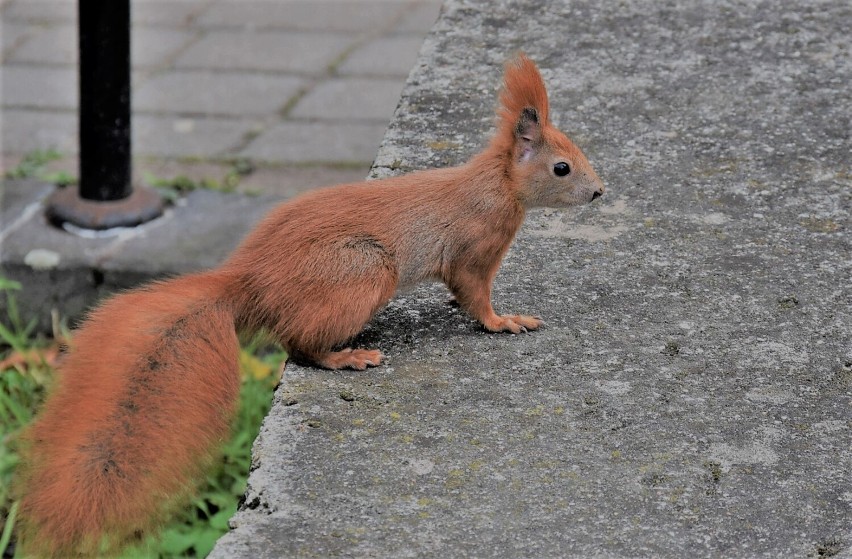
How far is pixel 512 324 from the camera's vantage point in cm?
204

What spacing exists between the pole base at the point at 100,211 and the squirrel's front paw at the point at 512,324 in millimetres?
2495

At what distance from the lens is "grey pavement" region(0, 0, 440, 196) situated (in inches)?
194

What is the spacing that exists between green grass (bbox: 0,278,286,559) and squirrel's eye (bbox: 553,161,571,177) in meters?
0.80

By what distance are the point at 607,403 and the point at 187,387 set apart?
0.64 metres

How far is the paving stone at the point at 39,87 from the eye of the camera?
17.5 feet

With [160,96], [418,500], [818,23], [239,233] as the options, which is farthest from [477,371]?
[160,96]

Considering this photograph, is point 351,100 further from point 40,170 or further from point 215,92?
point 40,170

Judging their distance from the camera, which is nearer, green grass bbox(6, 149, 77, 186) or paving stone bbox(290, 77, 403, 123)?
green grass bbox(6, 149, 77, 186)

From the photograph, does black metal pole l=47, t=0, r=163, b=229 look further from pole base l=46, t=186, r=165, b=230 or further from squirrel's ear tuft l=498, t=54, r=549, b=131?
squirrel's ear tuft l=498, t=54, r=549, b=131

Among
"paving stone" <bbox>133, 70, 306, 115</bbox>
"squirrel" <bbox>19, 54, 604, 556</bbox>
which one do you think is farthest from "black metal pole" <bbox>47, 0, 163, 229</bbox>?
"squirrel" <bbox>19, 54, 604, 556</bbox>

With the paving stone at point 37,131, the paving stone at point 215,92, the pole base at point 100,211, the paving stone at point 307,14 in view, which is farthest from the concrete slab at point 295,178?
the paving stone at point 307,14

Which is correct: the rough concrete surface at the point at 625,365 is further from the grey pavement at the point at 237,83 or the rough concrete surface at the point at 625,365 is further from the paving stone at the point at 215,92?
the paving stone at the point at 215,92

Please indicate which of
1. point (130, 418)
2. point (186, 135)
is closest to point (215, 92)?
point (186, 135)

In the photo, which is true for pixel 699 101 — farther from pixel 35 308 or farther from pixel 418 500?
pixel 35 308
